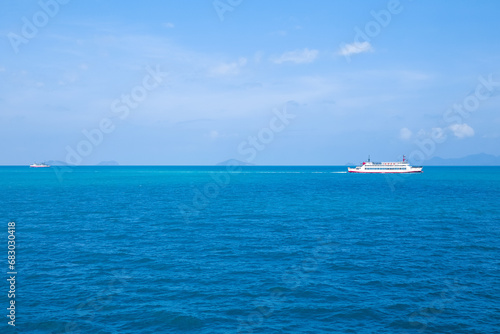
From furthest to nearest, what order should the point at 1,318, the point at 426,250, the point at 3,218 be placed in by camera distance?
the point at 3,218
the point at 426,250
the point at 1,318

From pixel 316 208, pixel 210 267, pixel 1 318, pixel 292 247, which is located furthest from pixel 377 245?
pixel 1 318

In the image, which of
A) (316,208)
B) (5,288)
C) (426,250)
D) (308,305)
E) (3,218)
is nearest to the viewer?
(308,305)

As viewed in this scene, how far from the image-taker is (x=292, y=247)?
1677 inches

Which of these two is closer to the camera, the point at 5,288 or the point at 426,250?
the point at 5,288

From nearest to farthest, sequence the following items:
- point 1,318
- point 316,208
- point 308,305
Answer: point 1,318 → point 308,305 → point 316,208

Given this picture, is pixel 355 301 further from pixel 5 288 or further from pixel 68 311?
pixel 5 288

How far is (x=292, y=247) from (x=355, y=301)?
1561 cm

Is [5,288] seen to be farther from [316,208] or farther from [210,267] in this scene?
[316,208]

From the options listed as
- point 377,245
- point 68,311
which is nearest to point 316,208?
point 377,245

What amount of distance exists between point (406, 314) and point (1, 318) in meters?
29.1

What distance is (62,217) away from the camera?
63812 mm

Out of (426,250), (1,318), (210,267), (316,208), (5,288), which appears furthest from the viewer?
(316,208)

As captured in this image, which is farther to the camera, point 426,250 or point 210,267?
point 426,250

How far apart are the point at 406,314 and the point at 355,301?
371 centimetres
